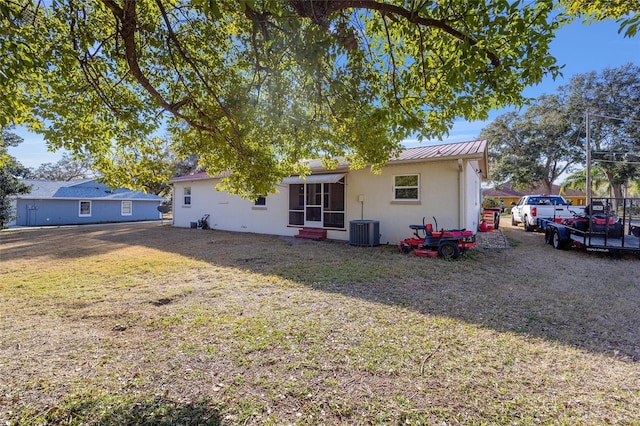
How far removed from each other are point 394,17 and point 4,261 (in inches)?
474

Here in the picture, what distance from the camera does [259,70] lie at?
5.08 m

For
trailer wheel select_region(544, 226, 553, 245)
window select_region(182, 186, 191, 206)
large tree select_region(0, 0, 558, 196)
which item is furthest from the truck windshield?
window select_region(182, 186, 191, 206)

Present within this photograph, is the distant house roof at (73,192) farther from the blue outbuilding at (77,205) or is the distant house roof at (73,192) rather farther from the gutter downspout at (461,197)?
the gutter downspout at (461,197)

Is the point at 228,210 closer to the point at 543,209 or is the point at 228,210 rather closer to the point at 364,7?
the point at 364,7

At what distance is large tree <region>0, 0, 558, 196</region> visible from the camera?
3.58 metres

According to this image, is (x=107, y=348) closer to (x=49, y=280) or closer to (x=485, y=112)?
(x=49, y=280)

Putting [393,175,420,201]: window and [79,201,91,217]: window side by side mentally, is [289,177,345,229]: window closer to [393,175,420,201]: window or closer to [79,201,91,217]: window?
[393,175,420,201]: window

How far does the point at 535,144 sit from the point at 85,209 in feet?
138

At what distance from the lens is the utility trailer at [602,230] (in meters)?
8.92

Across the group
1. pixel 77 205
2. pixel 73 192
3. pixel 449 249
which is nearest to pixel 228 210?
pixel 449 249

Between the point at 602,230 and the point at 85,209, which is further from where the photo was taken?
the point at 85,209

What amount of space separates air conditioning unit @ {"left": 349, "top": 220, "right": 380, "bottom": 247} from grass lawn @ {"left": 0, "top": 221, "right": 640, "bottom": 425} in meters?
3.67

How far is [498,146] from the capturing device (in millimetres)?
31312

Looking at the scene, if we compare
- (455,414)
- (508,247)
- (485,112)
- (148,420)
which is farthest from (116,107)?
(508,247)
